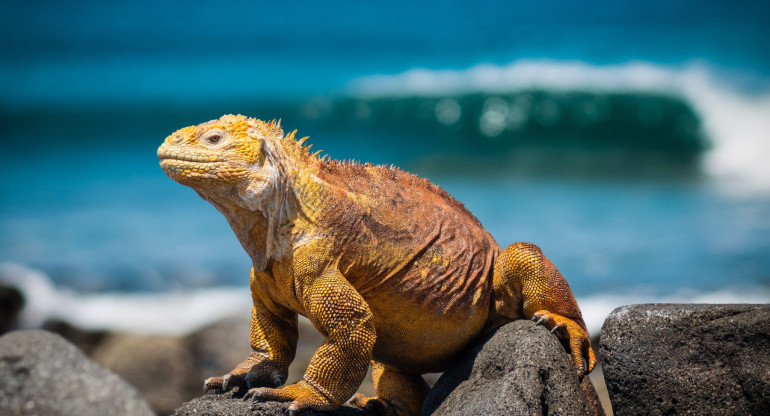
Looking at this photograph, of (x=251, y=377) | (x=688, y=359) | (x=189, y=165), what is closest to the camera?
(x=189, y=165)

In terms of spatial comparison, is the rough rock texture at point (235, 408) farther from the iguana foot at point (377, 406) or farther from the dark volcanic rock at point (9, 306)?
the dark volcanic rock at point (9, 306)

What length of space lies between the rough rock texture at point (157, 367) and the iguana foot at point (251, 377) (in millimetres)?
4624

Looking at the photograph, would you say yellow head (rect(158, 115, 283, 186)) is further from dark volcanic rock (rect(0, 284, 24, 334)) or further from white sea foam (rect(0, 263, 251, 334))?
dark volcanic rock (rect(0, 284, 24, 334))

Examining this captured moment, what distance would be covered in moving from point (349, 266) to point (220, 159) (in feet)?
3.38

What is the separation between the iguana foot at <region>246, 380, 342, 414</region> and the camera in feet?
14.2

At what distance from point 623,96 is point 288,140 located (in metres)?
20.5

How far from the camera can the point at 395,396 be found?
550cm

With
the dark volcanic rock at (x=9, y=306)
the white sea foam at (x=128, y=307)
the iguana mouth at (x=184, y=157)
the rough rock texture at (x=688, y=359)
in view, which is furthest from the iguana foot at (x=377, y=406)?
the dark volcanic rock at (x=9, y=306)

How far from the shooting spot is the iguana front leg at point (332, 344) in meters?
4.27

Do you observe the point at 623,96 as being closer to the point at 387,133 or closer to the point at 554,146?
the point at 554,146

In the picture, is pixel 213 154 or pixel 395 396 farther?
pixel 395 396

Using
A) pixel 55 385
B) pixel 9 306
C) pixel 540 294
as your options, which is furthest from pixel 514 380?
pixel 9 306

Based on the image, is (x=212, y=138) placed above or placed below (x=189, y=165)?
above

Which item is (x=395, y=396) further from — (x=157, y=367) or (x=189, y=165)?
(x=157, y=367)
